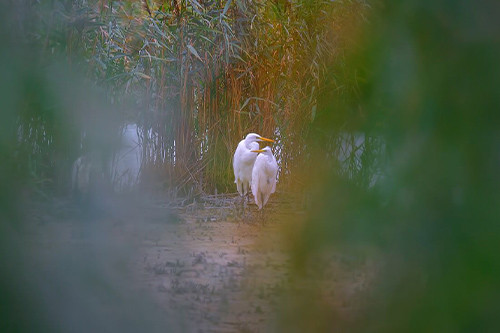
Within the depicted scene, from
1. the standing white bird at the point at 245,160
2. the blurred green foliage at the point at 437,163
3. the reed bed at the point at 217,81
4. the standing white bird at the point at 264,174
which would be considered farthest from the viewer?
the standing white bird at the point at 245,160

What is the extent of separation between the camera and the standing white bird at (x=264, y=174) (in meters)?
1.74

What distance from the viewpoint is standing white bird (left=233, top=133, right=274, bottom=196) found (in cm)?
189

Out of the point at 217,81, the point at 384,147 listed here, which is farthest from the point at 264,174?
the point at 384,147

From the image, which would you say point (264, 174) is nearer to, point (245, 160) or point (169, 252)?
point (245, 160)

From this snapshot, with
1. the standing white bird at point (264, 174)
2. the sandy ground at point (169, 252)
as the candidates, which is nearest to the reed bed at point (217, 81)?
the standing white bird at point (264, 174)

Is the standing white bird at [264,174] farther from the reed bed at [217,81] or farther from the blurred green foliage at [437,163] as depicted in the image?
the blurred green foliage at [437,163]

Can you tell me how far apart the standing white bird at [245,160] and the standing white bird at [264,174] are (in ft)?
0.11

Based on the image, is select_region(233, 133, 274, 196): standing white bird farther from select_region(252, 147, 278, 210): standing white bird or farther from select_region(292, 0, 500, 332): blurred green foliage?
select_region(292, 0, 500, 332): blurred green foliage

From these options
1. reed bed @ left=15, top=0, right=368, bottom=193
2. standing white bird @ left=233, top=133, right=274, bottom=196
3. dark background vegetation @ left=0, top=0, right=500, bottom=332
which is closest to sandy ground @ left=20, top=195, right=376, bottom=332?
dark background vegetation @ left=0, top=0, right=500, bottom=332

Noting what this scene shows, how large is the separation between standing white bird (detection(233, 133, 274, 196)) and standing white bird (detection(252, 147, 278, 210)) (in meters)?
0.03

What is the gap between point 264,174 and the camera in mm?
1831

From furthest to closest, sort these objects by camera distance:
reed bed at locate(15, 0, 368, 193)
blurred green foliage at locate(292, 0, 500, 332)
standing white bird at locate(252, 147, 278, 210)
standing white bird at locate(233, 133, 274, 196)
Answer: standing white bird at locate(233, 133, 274, 196), standing white bird at locate(252, 147, 278, 210), reed bed at locate(15, 0, 368, 193), blurred green foliage at locate(292, 0, 500, 332)

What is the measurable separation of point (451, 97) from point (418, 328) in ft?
0.21

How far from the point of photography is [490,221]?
144mm
